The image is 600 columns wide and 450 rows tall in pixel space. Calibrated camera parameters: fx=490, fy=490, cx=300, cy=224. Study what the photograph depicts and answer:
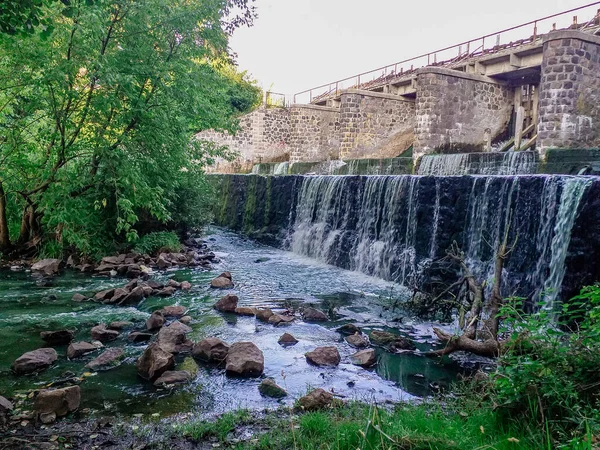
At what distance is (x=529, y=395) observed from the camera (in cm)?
262

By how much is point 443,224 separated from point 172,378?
18.7 ft

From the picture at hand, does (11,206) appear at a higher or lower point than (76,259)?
higher

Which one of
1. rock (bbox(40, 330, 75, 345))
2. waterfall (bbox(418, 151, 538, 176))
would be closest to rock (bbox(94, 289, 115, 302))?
rock (bbox(40, 330, 75, 345))

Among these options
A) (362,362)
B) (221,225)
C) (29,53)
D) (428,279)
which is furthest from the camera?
(221,225)

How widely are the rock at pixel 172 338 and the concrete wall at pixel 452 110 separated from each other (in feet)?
34.6

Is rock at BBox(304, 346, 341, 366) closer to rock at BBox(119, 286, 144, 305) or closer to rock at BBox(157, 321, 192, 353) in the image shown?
rock at BBox(157, 321, 192, 353)

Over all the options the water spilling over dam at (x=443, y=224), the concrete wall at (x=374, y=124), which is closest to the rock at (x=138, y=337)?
the water spilling over dam at (x=443, y=224)

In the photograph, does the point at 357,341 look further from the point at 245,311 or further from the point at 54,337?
the point at 54,337

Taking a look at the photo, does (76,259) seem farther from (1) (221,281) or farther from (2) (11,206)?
(1) (221,281)

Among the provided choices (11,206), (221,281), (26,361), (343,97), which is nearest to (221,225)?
(343,97)

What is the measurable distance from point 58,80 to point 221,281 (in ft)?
13.1

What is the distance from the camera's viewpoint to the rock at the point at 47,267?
354 inches

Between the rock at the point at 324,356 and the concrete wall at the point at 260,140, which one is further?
the concrete wall at the point at 260,140

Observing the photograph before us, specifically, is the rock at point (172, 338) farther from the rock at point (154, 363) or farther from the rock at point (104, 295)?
the rock at point (104, 295)
